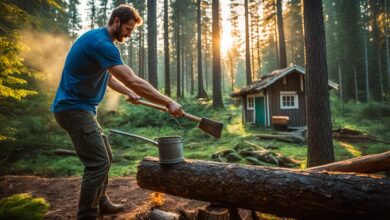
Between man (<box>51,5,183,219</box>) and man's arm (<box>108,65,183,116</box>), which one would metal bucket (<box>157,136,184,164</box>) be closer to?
man (<box>51,5,183,219</box>)

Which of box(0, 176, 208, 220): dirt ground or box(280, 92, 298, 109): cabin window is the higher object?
box(280, 92, 298, 109): cabin window

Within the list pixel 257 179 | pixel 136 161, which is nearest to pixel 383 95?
pixel 136 161

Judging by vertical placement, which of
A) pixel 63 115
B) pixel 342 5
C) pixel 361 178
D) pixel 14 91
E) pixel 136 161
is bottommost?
pixel 136 161

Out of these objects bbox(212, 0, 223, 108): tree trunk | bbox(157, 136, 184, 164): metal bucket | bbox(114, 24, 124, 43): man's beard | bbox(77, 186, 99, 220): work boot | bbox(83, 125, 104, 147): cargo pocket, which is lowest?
bbox(77, 186, 99, 220): work boot

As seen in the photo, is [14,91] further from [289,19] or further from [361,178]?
[289,19]

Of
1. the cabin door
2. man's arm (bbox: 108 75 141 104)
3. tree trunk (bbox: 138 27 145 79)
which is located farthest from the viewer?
tree trunk (bbox: 138 27 145 79)

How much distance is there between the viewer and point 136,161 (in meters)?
8.80

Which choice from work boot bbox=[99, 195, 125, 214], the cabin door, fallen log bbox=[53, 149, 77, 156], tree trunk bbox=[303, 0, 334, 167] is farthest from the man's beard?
the cabin door

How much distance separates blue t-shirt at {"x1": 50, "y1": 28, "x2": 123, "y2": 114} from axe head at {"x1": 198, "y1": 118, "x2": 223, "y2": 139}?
1.46 metres

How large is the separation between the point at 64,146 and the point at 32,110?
184cm

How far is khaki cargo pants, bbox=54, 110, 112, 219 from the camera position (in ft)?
9.28

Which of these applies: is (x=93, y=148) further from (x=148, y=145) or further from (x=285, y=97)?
(x=285, y=97)

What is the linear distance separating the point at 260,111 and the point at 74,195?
15.8 meters

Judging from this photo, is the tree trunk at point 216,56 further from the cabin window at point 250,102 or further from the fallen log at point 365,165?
the fallen log at point 365,165
